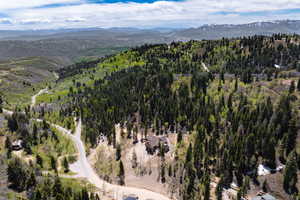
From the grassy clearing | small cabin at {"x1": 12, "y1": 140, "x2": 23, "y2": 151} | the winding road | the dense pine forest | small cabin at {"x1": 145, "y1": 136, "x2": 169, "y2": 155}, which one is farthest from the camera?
small cabin at {"x1": 12, "y1": 140, "x2": 23, "y2": 151}

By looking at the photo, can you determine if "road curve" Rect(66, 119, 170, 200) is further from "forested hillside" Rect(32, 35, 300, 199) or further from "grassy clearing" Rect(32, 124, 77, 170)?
"forested hillside" Rect(32, 35, 300, 199)

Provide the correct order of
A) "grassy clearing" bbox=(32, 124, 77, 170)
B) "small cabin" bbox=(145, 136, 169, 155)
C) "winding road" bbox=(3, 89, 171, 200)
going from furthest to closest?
"grassy clearing" bbox=(32, 124, 77, 170), "small cabin" bbox=(145, 136, 169, 155), "winding road" bbox=(3, 89, 171, 200)

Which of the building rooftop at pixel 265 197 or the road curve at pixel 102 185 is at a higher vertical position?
the building rooftop at pixel 265 197

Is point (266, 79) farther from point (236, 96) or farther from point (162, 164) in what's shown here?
point (162, 164)

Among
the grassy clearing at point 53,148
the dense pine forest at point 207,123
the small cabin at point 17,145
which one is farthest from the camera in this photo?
the small cabin at point 17,145

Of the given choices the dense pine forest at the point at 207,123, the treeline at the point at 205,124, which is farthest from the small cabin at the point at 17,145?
the treeline at the point at 205,124

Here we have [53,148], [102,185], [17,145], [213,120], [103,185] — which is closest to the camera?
[103,185]

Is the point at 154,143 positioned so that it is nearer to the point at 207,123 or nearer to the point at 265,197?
the point at 207,123

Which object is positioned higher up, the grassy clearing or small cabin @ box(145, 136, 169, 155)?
small cabin @ box(145, 136, 169, 155)

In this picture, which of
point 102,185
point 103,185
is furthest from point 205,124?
point 102,185

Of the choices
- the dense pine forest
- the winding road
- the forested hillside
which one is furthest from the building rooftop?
the winding road

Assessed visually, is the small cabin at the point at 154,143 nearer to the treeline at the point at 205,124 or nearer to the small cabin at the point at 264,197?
the treeline at the point at 205,124

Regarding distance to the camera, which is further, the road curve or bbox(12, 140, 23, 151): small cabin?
bbox(12, 140, 23, 151): small cabin
